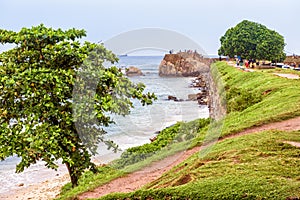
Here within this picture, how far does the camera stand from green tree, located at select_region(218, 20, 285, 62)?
1944 inches

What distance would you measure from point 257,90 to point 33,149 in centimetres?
1365

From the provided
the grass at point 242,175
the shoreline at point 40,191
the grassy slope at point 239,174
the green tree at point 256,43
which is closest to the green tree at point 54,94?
the grassy slope at point 239,174

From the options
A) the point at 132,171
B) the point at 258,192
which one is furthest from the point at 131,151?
the point at 258,192

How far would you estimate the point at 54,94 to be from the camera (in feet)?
37.0

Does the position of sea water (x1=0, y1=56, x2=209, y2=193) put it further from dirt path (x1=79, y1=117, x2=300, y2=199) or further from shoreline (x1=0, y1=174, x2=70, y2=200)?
dirt path (x1=79, y1=117, x2=300, y2=199)

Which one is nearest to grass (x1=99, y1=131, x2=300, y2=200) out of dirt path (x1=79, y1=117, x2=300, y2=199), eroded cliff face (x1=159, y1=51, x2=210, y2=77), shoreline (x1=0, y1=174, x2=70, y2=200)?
dirt path (x1=79, y1=117, x2=300, y2=199)

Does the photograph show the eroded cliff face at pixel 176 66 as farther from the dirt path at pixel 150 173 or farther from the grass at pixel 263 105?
the dirt path at pixel 150 173

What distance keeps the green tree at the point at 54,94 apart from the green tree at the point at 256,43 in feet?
129

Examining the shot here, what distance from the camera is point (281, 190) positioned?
697 cm

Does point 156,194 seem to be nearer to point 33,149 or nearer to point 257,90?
point 33,149

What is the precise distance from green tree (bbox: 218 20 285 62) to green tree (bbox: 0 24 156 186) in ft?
129

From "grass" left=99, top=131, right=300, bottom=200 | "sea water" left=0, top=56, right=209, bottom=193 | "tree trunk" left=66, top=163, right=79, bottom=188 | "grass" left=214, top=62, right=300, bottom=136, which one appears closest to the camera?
"grass" left=99, top=131, right=300, bottom=200

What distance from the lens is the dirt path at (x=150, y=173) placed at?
36.1ft

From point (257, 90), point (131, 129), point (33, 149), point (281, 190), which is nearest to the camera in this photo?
point (281, 190)
